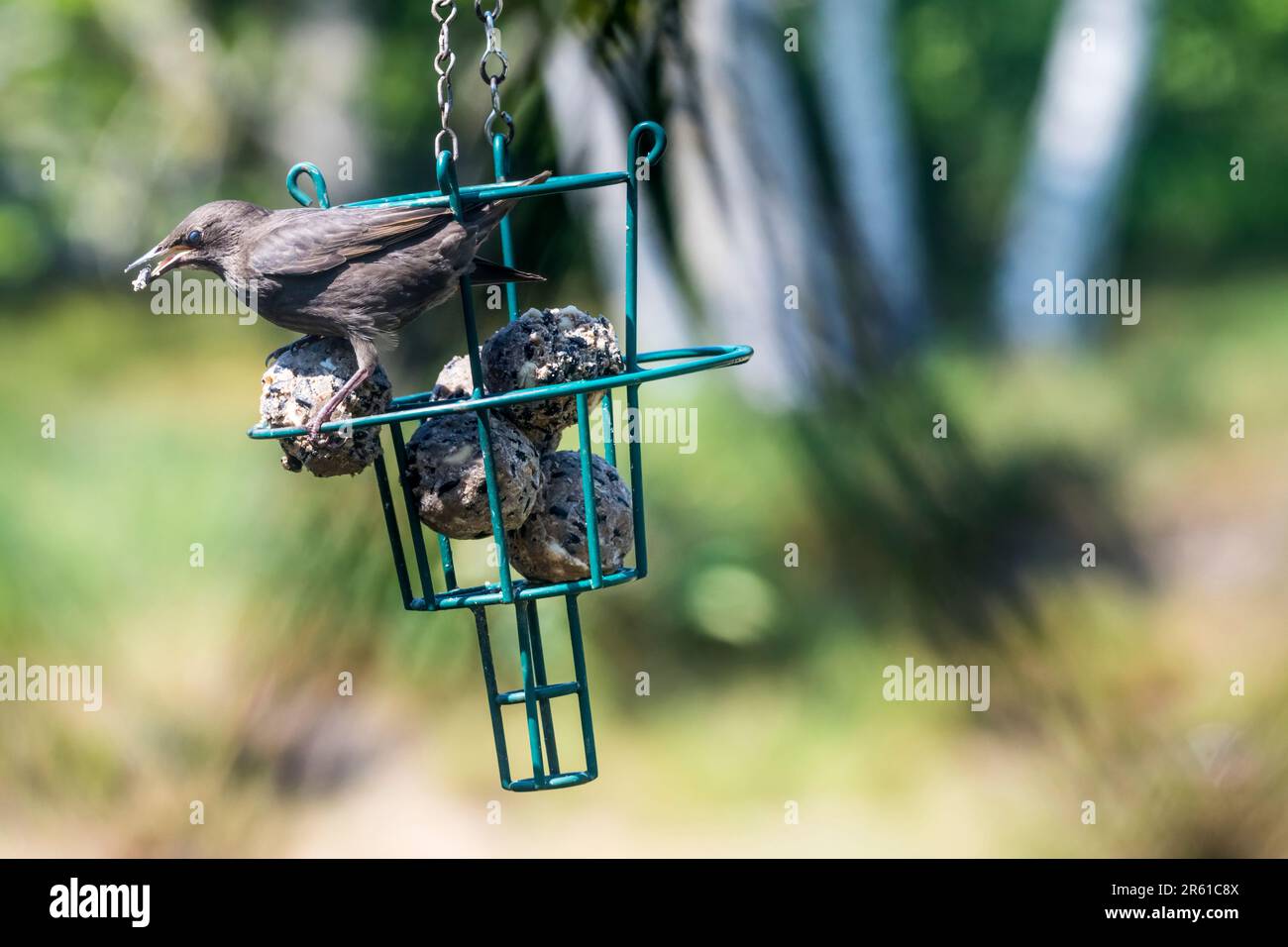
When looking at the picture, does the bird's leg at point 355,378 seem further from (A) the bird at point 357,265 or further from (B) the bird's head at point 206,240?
(B) the bird's head at point 206,240

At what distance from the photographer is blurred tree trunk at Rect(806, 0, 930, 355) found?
5621mm

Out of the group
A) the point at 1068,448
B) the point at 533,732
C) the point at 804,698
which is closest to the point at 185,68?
the point at 804,698

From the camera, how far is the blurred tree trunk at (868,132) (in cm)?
562

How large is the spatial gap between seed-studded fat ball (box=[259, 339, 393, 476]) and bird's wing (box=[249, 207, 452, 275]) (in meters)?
0.14

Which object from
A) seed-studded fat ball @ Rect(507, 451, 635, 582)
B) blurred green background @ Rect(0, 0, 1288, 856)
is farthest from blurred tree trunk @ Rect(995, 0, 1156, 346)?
seed-studded fat ball @ Rect(507, 451, 635, 582)

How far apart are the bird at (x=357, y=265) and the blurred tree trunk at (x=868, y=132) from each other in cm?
372

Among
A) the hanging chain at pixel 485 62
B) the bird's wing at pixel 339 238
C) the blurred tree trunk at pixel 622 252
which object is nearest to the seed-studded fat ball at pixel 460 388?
the bird's wing at pixel 339 238

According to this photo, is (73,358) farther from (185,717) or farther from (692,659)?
(692,659)

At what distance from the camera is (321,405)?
2.01 metres

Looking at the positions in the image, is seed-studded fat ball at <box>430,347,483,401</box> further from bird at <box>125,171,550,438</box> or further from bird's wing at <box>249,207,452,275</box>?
bird's wing at <box>249,207,452,275</box>

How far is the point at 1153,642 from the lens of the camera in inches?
213

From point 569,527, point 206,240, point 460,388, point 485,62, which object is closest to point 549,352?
point 460,388

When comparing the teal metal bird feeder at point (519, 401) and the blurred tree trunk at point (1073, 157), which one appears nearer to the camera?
the teal metal bird feeder at point (519, 401)

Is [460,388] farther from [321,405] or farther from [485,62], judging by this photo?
[485,62]
